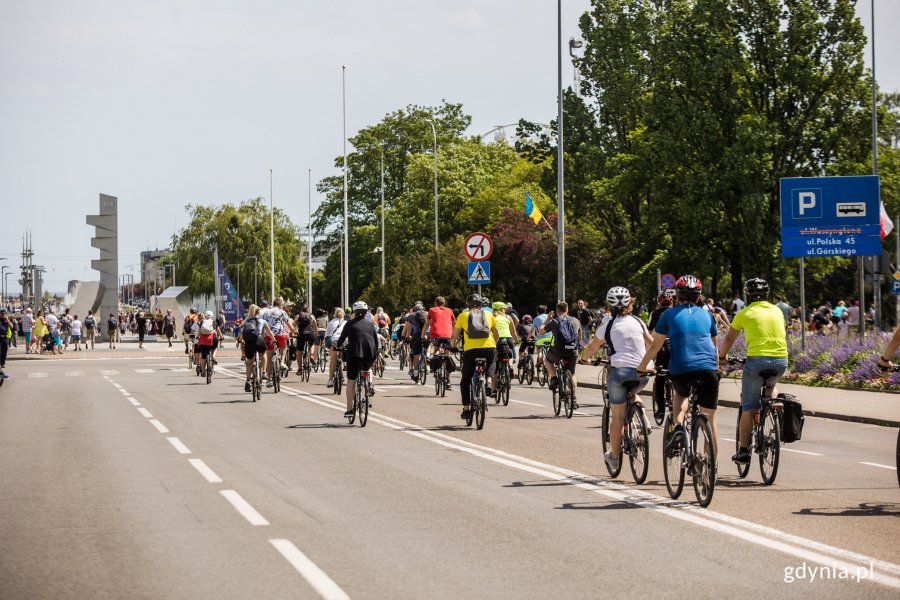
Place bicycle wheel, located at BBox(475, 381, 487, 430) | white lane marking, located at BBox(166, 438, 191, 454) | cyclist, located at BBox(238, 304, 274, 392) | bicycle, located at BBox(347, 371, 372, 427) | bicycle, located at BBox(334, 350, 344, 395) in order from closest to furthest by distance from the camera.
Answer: white lane marking, located at BBox(166, 438, 191, 454)
bicycle wheel, located at BBox(475, 381, 487, 430)
bicycle, located at BBox(347, 371, 372, 427)
cyclist, located at BBox(238, 304, 274, 392)
bicycle, located at BBox(334, 350, 344, 395)

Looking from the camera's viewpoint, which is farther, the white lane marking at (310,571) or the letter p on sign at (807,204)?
the letter p on sign at (807,204)

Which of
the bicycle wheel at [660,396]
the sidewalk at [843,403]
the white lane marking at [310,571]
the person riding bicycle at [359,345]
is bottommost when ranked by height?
the white lane marking at [310,571]

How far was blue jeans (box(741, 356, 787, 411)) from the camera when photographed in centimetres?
998

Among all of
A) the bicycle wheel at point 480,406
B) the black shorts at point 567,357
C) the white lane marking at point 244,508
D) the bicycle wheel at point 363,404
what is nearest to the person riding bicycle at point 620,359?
the white lane marking at point 244,508

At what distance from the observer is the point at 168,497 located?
955cm

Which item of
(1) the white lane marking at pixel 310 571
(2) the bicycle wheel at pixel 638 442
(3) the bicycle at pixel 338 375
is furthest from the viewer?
(3) the bicycle at pixel 338 375

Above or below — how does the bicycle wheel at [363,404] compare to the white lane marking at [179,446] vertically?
above

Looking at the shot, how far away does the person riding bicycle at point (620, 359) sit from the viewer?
10109 millimetres

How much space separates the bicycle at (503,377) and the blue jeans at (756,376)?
977 centimetres

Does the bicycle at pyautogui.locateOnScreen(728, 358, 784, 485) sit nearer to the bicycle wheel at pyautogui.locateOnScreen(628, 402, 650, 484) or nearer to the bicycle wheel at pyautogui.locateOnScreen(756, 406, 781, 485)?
the bicycle wheel at pyautogui.locateOnScreen(756, 406, 781, 485)

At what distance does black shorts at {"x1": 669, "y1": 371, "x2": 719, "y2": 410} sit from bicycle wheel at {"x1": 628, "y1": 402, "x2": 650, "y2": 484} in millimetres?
775

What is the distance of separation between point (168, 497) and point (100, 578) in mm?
3121

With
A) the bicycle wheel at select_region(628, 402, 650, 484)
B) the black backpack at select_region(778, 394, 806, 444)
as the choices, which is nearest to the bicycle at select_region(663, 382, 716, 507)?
the bicycle wheel at select_region(628, 402, 650, 484)

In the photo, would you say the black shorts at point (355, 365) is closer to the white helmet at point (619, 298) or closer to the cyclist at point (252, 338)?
the cyclist at point (252, 338)
